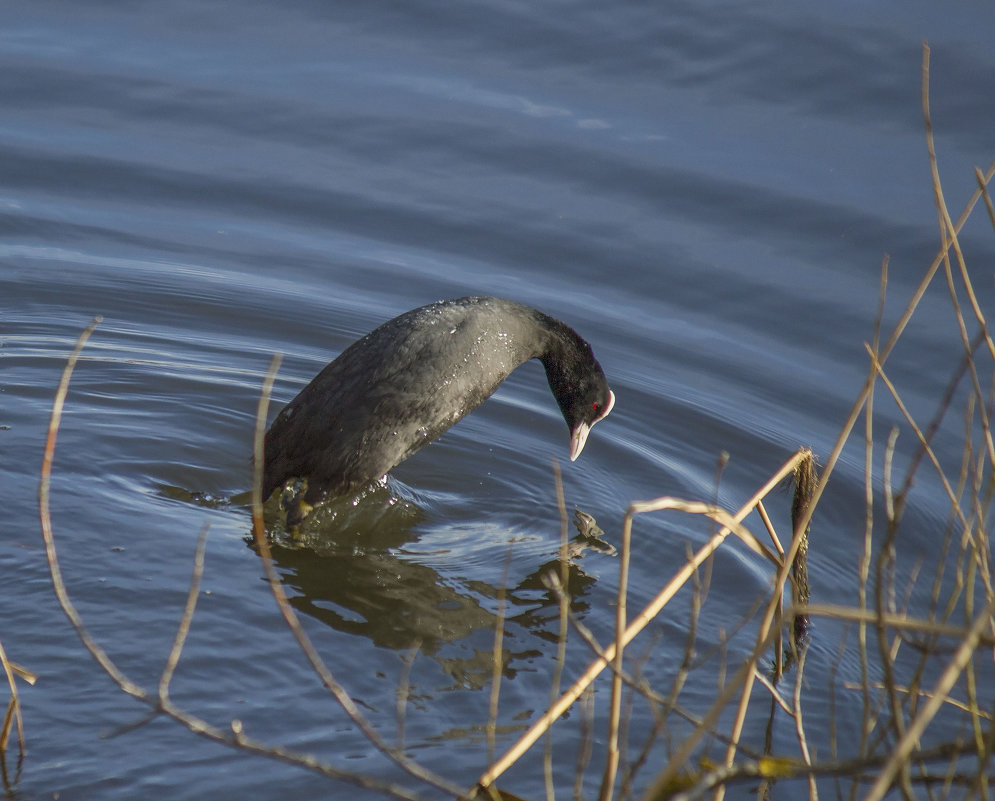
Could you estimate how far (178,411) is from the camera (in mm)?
5422

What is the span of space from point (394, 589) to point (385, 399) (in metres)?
0.68

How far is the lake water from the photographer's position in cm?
361

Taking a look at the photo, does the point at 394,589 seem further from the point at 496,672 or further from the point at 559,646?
the point at 496,672

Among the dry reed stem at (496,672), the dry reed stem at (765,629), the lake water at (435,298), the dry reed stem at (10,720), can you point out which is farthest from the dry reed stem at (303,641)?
the lake water at (435,298)

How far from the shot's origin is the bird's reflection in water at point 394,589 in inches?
156

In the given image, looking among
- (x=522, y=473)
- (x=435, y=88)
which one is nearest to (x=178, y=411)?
(x=522, y=473)

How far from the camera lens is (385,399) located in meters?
4.50

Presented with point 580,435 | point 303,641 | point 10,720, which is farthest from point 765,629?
point 580,435

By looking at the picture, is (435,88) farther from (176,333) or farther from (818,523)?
(818,523)

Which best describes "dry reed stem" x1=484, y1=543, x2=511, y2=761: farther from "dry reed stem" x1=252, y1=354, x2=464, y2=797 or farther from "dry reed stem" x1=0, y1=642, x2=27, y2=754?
"dry reed stem" x1=0, y1=642, x2=27, y2=754

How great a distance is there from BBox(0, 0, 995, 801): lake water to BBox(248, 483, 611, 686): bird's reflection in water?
0.06 feet

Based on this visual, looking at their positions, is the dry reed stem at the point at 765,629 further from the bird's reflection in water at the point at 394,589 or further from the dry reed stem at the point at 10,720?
the dry reed stem at the point at 10,720

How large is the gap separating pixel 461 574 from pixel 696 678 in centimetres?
102

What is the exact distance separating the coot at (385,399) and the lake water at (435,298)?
0.96 ft
